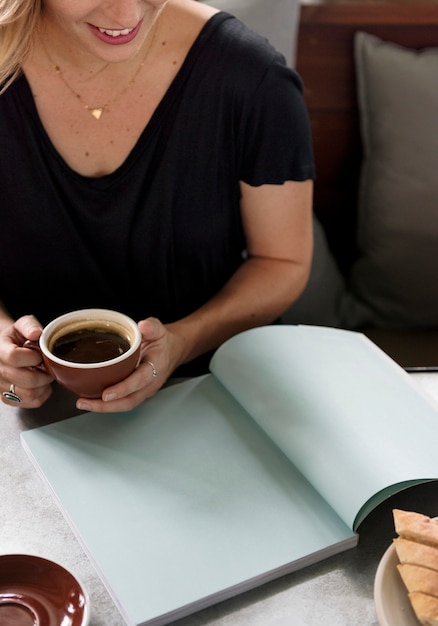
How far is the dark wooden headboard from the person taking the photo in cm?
185

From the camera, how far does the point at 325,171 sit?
6.57 feet

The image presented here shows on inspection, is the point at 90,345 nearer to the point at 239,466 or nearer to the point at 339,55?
the point at 239,466

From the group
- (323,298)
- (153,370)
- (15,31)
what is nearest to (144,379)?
(153,370)

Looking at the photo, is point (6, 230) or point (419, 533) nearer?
point (419, 533)

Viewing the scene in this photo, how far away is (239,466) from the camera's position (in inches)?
34.7

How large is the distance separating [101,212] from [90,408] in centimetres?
39

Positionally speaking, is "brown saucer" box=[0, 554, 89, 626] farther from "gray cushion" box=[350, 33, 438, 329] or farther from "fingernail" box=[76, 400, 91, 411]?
"gray cushion" box=[350, 33, 438, 329]

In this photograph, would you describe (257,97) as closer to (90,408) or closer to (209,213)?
(209,213)

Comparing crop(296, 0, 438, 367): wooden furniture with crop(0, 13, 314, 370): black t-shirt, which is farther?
crop(296, 0, 438, 367): wooden furniture

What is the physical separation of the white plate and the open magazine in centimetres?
9

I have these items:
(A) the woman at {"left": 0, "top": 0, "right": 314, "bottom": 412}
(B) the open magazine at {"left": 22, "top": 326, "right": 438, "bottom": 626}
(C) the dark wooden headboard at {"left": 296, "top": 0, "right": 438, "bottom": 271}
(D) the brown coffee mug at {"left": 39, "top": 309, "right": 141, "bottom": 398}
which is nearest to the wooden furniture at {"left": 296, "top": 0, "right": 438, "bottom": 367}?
(C) the dark wooden headboard at {"left": 296, "top": 0, "right": 438, "bottom": 271}

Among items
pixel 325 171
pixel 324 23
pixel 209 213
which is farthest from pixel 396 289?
pixel 209 213

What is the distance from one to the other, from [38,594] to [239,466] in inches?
10.3

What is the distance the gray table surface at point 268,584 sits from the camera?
730 mm
